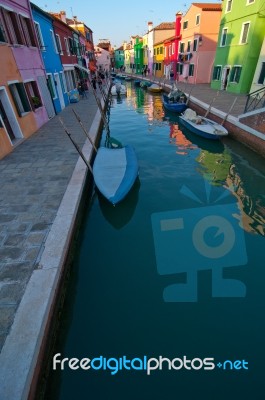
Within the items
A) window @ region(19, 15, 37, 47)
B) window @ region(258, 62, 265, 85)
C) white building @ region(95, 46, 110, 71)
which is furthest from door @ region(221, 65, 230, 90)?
white building @ region(95, 46, 110, 71)

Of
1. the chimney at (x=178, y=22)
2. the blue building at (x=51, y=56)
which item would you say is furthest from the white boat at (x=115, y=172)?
the chimney at (x=178, y=22)

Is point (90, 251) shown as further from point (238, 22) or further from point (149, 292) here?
point (238, 22)

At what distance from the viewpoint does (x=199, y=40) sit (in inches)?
1059

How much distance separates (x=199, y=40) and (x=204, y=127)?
2018 cm

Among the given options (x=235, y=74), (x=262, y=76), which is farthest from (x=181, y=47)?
(x=262, y=76)

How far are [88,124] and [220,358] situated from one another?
13.3 metres

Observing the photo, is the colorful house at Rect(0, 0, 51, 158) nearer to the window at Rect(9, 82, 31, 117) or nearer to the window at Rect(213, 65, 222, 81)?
the window at Rect(9, 82, 31, 117)

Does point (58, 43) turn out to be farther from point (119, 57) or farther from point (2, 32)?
point (119, 57)

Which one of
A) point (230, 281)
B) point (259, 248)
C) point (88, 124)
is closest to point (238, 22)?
point (88, 124)

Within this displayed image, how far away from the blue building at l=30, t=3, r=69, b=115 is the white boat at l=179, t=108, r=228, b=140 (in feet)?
31.9

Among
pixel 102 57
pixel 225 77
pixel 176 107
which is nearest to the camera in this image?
pixel 176 107

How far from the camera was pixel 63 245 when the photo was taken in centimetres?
479

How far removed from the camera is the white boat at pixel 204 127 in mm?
12727

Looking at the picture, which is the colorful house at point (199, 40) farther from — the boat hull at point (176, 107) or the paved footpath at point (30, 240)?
the paved footpath at point (30, 240)
